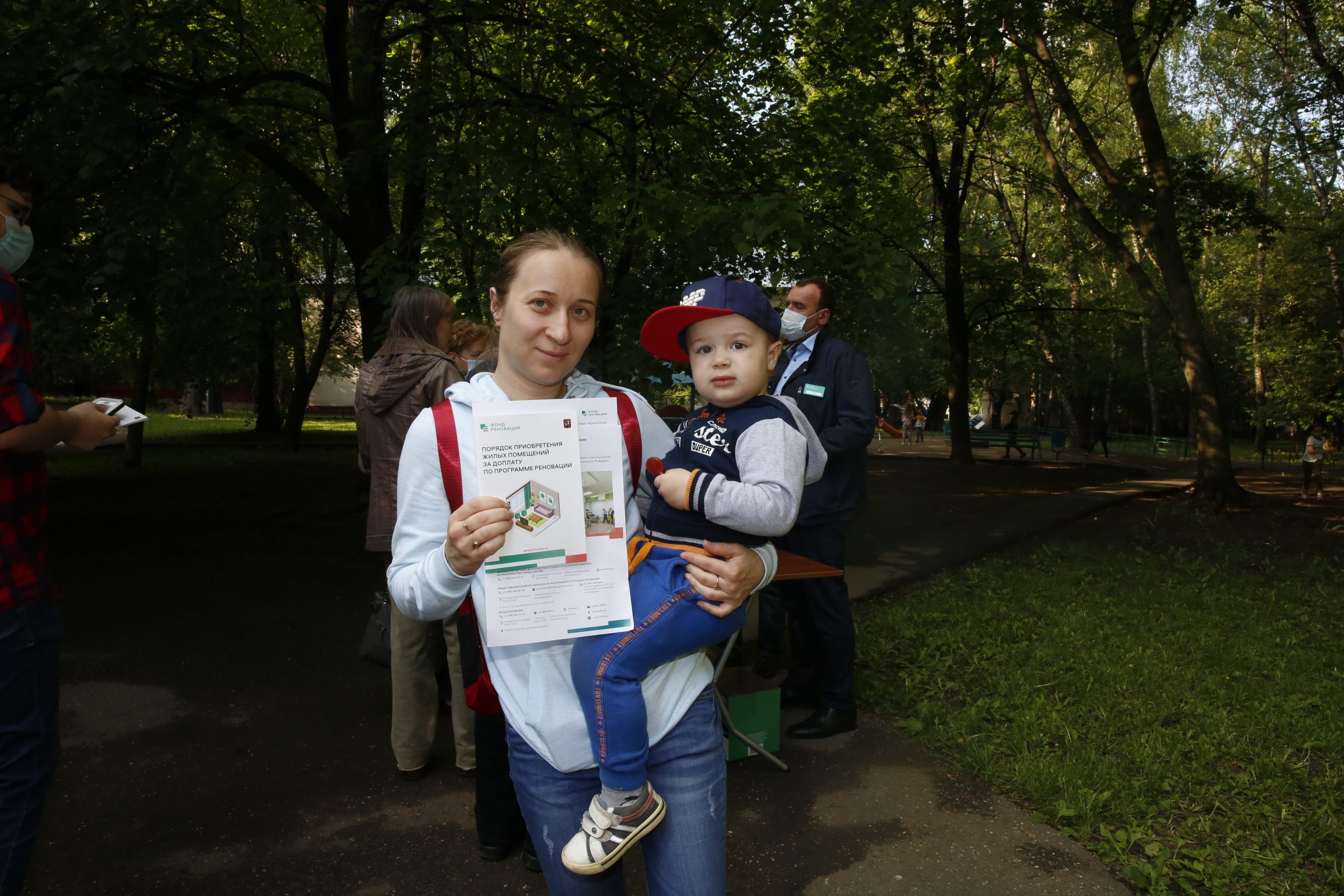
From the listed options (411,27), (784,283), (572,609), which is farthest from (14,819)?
(411,27)

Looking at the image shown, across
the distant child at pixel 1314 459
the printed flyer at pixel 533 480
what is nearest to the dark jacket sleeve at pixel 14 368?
the printed flyer at pixel 533 480

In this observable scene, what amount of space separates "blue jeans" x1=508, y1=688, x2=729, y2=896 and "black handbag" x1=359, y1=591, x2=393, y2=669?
2.31 m

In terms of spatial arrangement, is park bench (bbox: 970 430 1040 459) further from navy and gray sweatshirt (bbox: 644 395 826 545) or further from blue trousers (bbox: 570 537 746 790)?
blue trousers (bbox: 570 537 746 790)

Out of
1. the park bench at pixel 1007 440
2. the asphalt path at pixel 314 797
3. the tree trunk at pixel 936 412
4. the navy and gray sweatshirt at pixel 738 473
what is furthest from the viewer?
the tree trunk at pixel 936 412

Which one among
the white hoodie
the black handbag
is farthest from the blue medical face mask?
the black handbag

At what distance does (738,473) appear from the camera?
1926mm

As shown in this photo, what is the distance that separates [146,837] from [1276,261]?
33.9 metres

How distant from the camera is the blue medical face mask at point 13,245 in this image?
232 centimetres

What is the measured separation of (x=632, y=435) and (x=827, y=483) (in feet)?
8.81

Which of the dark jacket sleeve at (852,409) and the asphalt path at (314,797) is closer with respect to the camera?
the asphalt path at (314,797)

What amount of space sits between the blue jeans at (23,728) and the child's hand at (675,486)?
161 centimetres

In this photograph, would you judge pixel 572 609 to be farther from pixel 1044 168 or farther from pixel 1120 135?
pixel 1120 135

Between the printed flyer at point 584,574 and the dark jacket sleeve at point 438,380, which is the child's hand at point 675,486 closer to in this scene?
the printed flyer at point 584,574

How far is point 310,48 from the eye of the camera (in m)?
15.9
